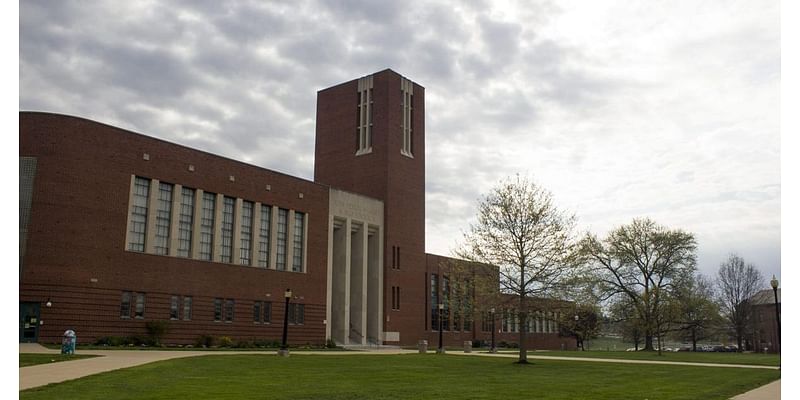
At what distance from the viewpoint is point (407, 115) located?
6950 cm

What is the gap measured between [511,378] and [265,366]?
9774 millimetres

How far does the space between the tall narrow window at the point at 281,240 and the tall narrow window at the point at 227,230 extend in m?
4.91

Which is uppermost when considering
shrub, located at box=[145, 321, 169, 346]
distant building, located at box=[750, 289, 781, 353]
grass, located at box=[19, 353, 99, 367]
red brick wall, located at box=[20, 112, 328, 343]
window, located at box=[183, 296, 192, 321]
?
red brick wall, located at box=[20, 112, 328, 343]

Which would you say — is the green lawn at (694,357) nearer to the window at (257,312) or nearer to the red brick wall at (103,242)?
the window at (257,312)

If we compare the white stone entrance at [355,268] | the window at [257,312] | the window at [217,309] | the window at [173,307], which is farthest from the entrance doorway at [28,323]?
the white stone entrance at [355,268]

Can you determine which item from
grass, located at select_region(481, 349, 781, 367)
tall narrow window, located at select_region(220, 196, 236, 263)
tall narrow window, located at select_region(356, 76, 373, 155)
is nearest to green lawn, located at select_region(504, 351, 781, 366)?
grass, located at select_region(481, 349, 781, 367)

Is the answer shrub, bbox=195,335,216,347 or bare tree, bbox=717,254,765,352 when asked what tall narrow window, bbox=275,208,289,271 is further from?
bare tree, bbox=717,254,765,352

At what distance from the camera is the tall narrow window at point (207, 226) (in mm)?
48094

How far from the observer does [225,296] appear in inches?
1911

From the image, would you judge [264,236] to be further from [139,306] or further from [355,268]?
[355,268]

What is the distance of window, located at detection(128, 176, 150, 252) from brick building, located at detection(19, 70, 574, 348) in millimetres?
91

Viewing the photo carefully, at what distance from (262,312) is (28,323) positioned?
17.3m

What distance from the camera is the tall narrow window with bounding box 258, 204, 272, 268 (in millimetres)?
52650

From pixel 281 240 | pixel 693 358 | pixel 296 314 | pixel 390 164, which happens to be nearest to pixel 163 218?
pixel 281 240
